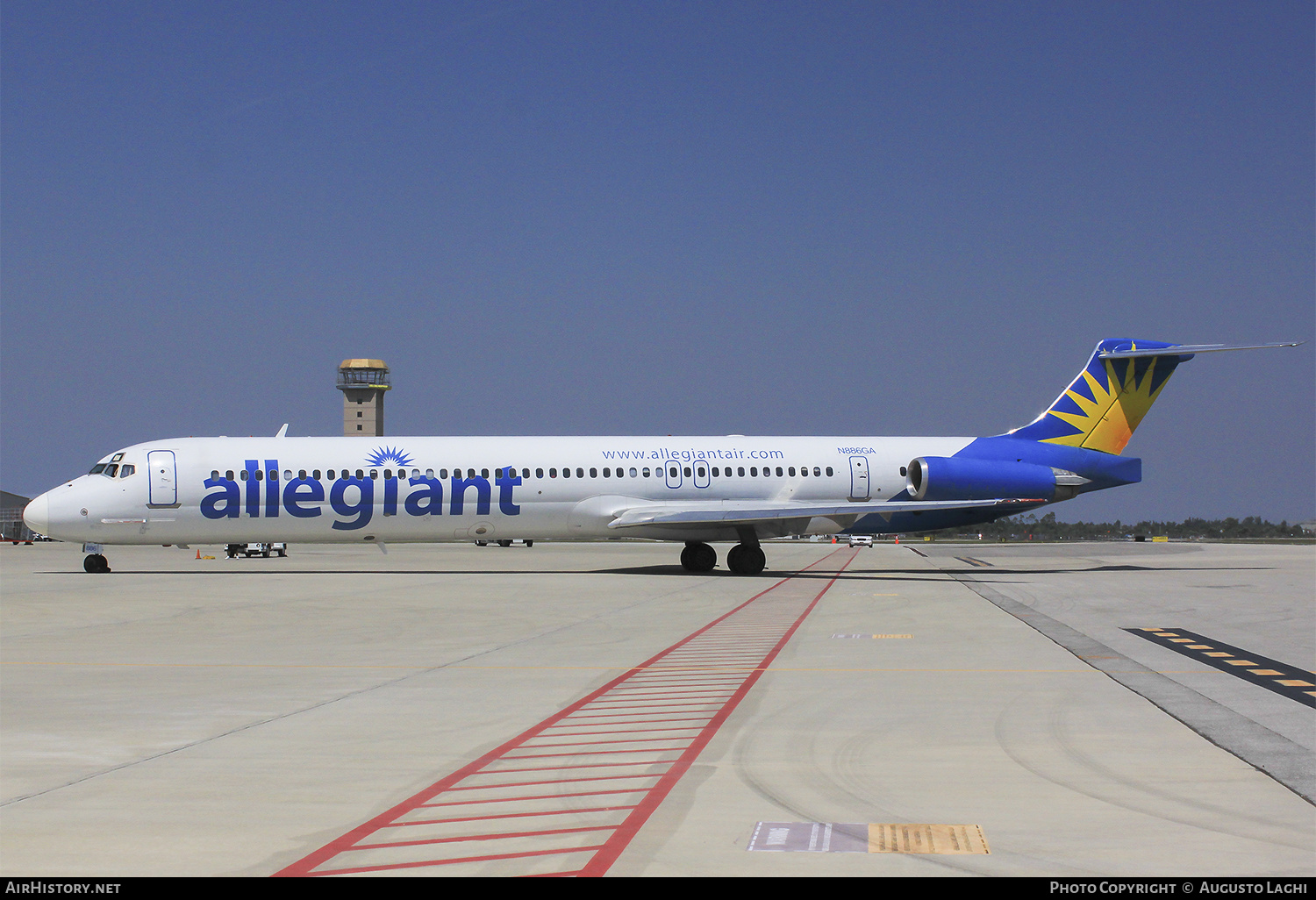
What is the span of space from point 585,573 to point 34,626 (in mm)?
17736

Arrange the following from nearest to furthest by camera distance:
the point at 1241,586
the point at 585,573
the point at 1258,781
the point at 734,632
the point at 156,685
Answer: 1. the point at 1258,781
2. the point at 156,685
3. the point at 734,632
4. the point at 1241,586
5. the point at 585,573

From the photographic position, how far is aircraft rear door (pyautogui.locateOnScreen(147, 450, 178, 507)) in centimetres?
3291

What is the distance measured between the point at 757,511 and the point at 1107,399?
13.0 meters

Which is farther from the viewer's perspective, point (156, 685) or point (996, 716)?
point (156, 685)

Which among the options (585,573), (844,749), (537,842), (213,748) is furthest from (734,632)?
(585,573)

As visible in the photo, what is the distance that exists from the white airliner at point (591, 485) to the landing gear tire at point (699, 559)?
0.16 ft

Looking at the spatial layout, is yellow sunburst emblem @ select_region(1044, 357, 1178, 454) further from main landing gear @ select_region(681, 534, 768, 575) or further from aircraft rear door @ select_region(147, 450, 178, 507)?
aircraft rear door @ select_region(147, 450, 178, 507)

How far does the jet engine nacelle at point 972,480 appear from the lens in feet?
116

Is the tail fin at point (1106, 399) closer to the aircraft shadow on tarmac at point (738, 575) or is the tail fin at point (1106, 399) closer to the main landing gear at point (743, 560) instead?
the aircraft shadow on tarmac at point (738, 575)

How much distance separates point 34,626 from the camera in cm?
1853

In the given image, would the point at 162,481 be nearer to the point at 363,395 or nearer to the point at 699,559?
the point at 699,559
